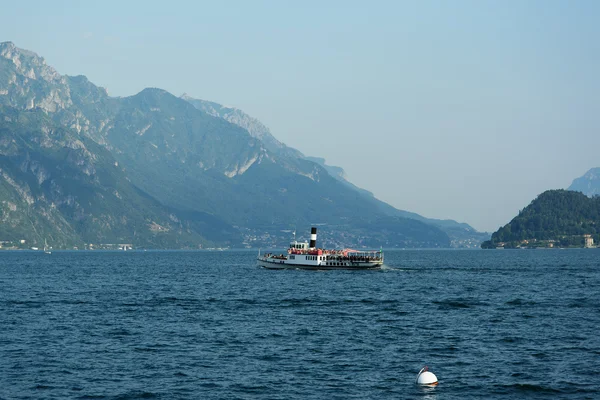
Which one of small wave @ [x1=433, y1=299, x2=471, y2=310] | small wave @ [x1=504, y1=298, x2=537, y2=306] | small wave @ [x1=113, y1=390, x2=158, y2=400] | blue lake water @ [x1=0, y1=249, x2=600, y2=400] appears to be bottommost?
small wave @ [x1=113, y1=390, x2=158, y2=400]

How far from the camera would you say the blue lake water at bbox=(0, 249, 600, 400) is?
60.4 m

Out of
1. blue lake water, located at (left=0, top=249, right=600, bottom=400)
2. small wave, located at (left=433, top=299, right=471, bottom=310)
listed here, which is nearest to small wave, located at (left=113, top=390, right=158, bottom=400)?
blue lake water, located at (left=0, top=249, right=600, bottom=400)

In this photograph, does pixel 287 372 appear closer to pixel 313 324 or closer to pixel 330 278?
pixel 313 324

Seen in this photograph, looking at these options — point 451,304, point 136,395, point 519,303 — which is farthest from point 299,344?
point 519,303

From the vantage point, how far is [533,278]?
616 ft

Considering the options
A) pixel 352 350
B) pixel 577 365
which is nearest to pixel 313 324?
pixel 352 350

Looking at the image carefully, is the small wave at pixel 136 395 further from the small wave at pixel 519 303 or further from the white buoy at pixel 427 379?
the small wave at pixel 519 303

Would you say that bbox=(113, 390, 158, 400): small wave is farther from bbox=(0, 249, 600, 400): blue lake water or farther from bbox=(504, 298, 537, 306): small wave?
bbox=(504, 298, 537, 306): small wave

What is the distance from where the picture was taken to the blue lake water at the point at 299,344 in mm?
60406

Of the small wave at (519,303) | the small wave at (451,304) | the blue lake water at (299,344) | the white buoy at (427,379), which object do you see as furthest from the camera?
the small wave at (519,303)

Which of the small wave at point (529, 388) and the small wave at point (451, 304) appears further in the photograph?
the small wave at point (451, 304)

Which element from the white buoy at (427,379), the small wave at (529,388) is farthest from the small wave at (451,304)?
the white buoy at (427,379)

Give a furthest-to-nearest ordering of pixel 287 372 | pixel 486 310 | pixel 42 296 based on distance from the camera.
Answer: pixel 42 296 → pixel 486 310 → pixel 287 372

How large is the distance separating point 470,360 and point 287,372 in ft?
53.8
